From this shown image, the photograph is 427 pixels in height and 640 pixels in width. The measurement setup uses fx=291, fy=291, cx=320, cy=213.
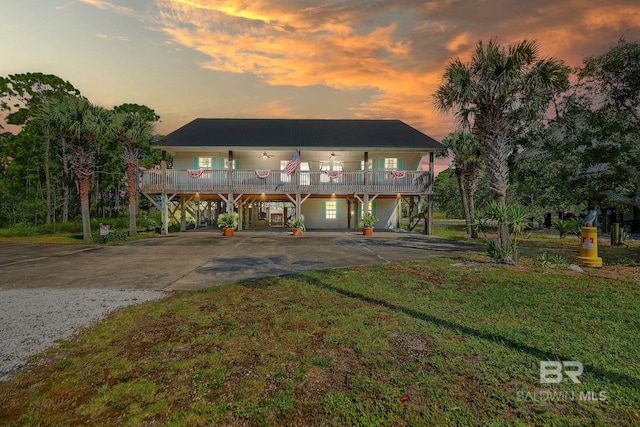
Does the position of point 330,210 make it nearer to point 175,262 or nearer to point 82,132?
point 175,262

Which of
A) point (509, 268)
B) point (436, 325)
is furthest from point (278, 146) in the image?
point (436, 325)

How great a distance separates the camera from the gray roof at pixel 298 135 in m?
20.2

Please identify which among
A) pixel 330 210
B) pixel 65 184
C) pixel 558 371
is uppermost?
pixel 65 184

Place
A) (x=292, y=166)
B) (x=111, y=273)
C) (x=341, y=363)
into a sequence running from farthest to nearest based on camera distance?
1. (x=292, y=166)
2. (x=111, y=273)
3. (x=341, y=363)

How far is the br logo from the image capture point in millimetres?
3092

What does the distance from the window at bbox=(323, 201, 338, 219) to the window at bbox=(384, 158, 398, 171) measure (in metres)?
4.89

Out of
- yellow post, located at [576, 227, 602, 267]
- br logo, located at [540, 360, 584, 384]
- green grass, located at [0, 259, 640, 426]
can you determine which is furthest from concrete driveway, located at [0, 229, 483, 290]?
br logo, located at [540, 360, 584, 384]

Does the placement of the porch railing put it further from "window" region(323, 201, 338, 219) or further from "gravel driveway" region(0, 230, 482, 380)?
"gravel driveway" region(0, 230, 482, 380)

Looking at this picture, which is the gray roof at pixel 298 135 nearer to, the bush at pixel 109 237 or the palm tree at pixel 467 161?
the palm tree at pixel 467 161

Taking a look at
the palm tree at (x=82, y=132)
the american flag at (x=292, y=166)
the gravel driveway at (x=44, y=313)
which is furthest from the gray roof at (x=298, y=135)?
the gravel driveway at (x=44, y=313)

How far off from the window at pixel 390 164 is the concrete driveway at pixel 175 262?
997cm

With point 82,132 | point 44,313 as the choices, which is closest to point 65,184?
point 82,132

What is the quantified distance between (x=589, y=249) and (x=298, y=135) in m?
17.9

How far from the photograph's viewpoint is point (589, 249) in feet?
30.2
